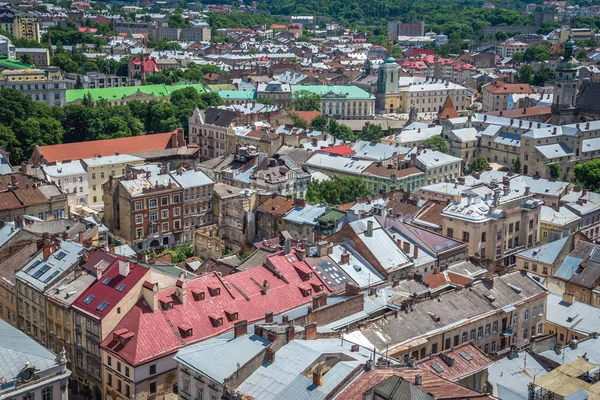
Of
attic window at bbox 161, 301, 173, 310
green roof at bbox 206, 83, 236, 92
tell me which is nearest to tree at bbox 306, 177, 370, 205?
attic window at bbox 161, 301, 173, 310

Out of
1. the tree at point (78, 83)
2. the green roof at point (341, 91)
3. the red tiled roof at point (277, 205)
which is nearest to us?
the red tiled roof at point (277, 205)

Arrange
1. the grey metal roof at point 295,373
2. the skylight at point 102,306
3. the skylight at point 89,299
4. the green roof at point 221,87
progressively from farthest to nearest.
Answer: the green roof at point 221,87 < the skylight at point 89,299 < the skylight at point 102,306 < the grey metal roof at point 295,373

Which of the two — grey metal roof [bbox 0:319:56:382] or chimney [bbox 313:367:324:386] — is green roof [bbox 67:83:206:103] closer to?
grey metal roof [bbox 0:319:56:382]

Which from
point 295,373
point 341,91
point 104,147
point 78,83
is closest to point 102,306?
point 295,373

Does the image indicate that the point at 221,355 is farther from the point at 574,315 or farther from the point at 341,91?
the point at 341,91

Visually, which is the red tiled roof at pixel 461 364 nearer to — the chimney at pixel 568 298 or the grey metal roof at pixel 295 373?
the grey metal roof at pixel 295 373

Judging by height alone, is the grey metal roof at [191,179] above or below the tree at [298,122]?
above

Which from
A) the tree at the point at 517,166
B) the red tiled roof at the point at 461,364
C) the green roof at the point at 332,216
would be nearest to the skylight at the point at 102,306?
the red tiled roof at the point at 461,364
